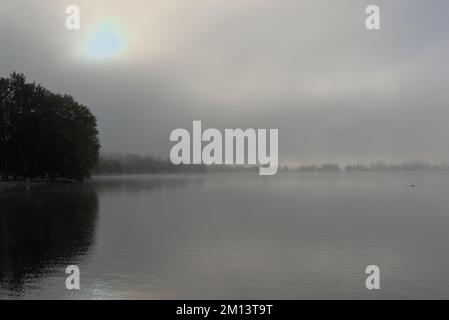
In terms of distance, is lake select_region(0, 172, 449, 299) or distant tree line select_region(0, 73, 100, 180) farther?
distant tree line select_region(0, 73, 100, 180)

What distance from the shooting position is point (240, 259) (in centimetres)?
2470

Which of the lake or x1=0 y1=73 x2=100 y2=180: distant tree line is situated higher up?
x1=0 y1=73 x2=100 y2=180: distant tree line

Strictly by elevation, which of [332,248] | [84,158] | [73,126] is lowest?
[332,248]

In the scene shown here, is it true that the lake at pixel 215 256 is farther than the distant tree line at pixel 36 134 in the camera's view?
No

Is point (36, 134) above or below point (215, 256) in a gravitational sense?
above

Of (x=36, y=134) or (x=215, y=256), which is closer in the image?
(x=215, y=256)

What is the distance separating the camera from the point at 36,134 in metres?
104

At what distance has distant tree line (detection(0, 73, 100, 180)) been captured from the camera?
3981 inches

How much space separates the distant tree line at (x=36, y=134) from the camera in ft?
332
